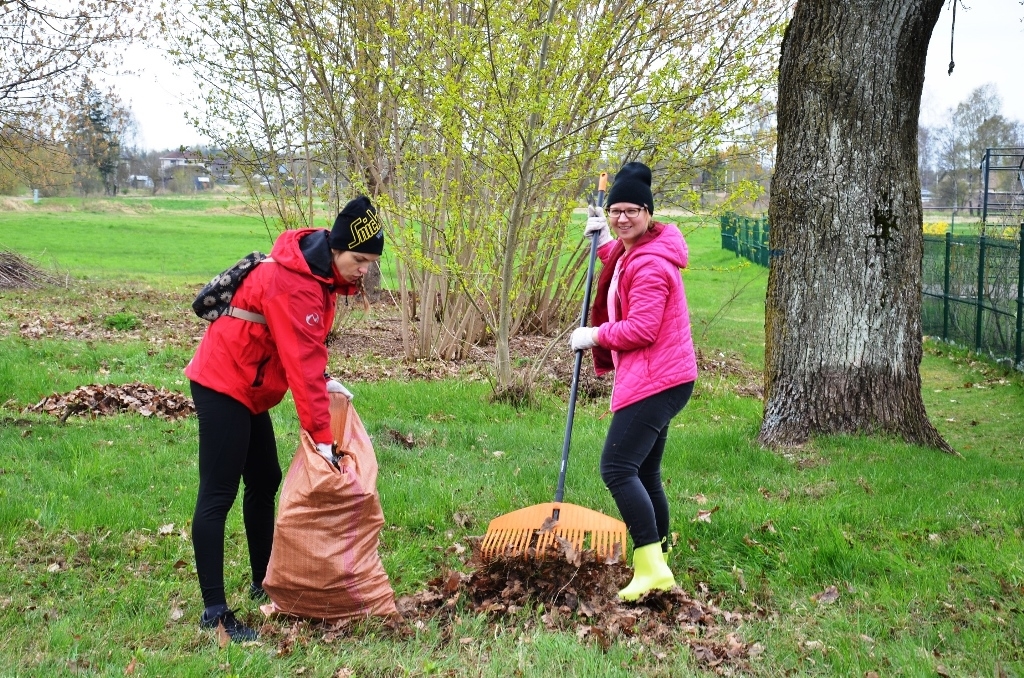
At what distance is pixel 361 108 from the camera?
11359 millimetres

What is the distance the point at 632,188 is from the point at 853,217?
305cm

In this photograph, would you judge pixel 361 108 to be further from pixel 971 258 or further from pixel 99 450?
pixel 971 258

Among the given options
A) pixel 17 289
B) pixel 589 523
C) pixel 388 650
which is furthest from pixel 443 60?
pixel 17 289

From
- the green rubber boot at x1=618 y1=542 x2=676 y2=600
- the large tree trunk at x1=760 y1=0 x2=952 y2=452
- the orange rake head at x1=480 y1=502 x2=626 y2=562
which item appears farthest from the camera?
the large tree trunk at x1=760 y1=0 x2=952 y2=452

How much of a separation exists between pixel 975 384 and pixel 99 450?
9.79 metres

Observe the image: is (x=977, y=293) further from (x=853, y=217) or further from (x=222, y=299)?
(x=222, y=299)

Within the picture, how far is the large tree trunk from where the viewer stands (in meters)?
6.53

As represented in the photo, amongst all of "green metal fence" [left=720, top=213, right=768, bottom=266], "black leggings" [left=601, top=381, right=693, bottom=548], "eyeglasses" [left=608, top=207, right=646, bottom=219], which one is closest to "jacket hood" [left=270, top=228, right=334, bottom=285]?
"eyeglasses" [left=608, top=207, right=646, bottom=219]

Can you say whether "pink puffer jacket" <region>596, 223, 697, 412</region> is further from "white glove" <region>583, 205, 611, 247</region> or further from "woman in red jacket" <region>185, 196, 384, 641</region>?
"woman in red jacket" <region>185, 196, 384, 641</region>

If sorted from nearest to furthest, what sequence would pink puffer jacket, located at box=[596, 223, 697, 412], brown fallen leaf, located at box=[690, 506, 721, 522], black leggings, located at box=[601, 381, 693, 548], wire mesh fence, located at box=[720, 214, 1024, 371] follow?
pink puffer jacket, located at box=[596, 223, 697, 412]
black leggings, located at box=[601, 381, 693, 548]
brown fallen leaf, located at box=[690, 506, 721, 522]
wire mesh fence, located at box=[720, 214, 1024, 371]

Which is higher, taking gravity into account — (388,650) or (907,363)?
(907,363)

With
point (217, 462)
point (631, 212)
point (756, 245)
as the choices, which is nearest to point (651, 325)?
point (631, 212)

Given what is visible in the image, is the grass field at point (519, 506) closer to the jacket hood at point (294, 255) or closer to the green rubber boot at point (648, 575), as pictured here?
the green rubber boot at point (648, 575)

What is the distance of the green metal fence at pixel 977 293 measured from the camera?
11969 mm
